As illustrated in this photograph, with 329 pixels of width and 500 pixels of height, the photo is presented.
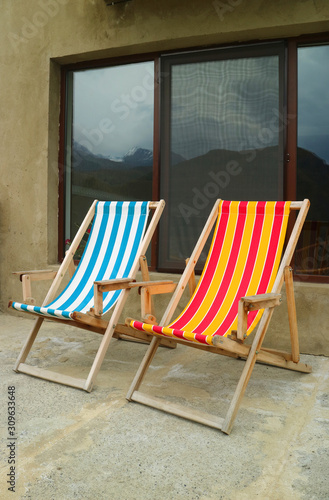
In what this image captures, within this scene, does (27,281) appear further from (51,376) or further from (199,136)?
(199,136)

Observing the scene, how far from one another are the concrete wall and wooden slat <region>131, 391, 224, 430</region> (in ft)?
8.00

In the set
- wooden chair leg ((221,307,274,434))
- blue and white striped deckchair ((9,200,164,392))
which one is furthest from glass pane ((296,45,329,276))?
wooden chair leg ((221,307,274,434))

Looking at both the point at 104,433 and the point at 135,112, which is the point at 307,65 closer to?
the point at 135,112

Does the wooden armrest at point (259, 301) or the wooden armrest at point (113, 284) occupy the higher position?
the wooden armrest at point (113, 284)

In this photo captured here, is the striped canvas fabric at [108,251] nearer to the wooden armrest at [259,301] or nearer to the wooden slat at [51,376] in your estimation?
the wooden slat at [51,376]

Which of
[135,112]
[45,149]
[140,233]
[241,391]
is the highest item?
[135,112]

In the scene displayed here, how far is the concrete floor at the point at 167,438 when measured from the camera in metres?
1.70

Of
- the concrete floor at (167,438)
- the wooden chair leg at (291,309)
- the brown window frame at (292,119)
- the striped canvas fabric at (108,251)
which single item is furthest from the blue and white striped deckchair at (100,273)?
the brown window frame at (292,119)

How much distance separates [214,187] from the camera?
13.1 feet

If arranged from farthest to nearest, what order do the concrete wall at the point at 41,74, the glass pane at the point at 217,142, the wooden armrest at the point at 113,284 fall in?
1. the concrete wall at the point at 41,74
2. the glass pane at the point at 217,142
3. the wooden armrest at the point at 113,284

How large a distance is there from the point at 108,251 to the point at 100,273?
7.7 inches

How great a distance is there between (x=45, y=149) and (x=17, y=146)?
361mm

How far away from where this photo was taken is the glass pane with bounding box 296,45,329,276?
3.64m

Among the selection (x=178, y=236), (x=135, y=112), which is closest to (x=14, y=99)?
(x=135, y=112)
